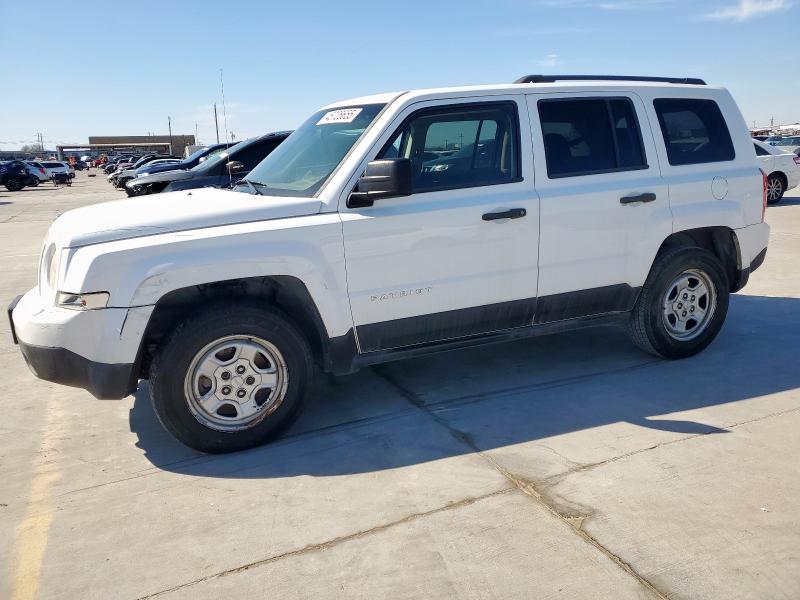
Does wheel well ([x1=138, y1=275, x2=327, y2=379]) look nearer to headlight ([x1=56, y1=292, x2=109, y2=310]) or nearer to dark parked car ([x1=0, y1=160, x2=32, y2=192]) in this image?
headlight ([x1=56, y1=292, x2=109, y2=310])

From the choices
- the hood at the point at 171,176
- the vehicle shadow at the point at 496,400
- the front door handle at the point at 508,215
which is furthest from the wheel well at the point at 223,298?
the hood at the point at 171,176

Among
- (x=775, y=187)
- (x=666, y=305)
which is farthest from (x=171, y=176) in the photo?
(x=775, y=187)

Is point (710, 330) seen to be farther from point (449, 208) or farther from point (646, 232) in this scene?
point (449, 208)

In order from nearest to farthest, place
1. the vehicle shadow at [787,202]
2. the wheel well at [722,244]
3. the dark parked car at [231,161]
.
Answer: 1. the wheel well at [722,244]
2. the dark parked car at [231,161]
3. the vehicle shadow at [787,202]

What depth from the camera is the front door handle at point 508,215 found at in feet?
14.6

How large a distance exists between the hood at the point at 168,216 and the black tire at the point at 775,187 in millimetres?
14488

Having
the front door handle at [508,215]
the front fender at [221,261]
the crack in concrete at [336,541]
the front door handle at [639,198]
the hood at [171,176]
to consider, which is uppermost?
the hood at [171,176]

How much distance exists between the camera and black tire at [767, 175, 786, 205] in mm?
15703

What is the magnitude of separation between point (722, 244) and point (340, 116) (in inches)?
122

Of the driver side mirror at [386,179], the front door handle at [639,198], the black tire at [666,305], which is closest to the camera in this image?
the driver side mirror at [386,179]

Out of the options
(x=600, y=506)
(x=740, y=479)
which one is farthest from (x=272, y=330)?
(x=740, y=479)

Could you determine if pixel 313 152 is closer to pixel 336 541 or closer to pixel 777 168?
pixel 336 541

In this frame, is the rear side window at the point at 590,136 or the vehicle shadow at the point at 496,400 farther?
the rear side window at the point at 590,136

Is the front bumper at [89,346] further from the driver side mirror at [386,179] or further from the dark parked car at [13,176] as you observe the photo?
the dark parked car at [13,176]
